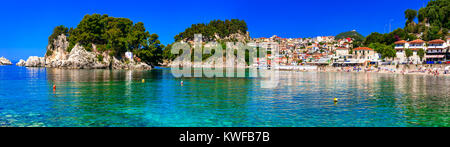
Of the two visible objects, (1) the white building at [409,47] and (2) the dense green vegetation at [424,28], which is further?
(2) the dense green vegetation at [424,28]

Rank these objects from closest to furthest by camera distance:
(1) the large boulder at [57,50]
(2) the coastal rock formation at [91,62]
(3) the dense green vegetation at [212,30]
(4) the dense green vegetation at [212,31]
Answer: (2) the coastal rock formation at [91,62] < (1) the large boulder at [57,50] < (4) the dense green vegetation at [212,31] < (3) the dense green vegetation at [212,30]

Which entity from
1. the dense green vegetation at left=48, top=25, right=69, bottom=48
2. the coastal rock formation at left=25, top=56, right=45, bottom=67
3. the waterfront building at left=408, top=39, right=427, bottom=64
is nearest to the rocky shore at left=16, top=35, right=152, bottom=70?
the dense green vegetation at left=48, top=25, right=69, bottom=48

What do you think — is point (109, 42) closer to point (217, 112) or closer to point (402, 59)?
point (217, 112)

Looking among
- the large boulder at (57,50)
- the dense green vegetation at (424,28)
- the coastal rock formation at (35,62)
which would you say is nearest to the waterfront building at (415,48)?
the dense green vegetation at (424,28)

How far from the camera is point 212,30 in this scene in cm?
17788

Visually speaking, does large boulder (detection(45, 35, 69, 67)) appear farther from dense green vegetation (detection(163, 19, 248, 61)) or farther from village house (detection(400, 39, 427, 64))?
village house (detection(400, 39, 427, 64))

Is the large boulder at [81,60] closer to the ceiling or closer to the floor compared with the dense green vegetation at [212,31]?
closer to the floor

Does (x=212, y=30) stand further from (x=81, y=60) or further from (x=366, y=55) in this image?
(x=366, y=55)

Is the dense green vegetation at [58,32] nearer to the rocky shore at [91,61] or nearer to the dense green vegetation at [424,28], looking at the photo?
the rocky shore at [91,61]

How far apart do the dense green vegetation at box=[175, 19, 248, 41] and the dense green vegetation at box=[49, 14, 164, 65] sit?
5675cm

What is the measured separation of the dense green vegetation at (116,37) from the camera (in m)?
107

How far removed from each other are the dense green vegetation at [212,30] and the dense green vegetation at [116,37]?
56.7 meters
